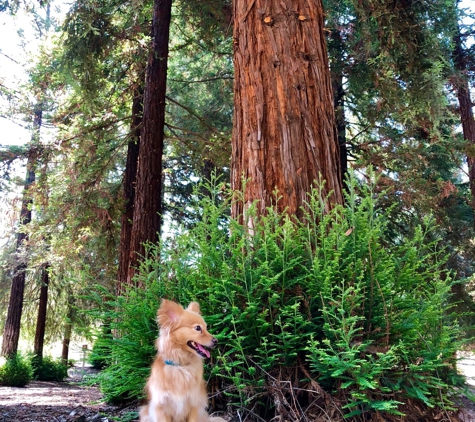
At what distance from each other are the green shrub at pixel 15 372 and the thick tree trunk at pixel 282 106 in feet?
48.1

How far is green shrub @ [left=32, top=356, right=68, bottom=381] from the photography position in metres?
17.8

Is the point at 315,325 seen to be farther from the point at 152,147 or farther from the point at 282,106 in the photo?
the point at 152,147

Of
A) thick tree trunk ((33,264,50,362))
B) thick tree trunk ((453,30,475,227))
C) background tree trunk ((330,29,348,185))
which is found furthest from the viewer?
thick tree trunk ((33,264,50,362))

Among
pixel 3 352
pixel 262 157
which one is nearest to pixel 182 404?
pixel 262 157

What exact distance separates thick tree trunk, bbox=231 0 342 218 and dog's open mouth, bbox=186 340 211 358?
1.43 meters

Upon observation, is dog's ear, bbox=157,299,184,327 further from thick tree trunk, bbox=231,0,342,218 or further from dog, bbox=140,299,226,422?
thick tree trunk, bbox=231,0,342,218

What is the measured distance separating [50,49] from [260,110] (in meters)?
9.42

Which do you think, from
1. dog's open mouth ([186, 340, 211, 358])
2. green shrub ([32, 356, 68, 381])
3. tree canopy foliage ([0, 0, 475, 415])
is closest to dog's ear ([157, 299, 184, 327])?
dog's open mouth ([186, 340, 211, 358])

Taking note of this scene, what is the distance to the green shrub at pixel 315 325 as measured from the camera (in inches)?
89.9

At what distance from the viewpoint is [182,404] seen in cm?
229

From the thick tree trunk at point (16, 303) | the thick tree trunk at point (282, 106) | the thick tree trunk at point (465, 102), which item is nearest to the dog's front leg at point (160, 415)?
the thick tree trunk at point (282, 106)

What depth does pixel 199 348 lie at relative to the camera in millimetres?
2283

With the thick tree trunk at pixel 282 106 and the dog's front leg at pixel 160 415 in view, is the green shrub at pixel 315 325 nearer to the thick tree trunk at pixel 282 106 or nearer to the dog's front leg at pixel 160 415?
the dog's front leg at pixel 160 415

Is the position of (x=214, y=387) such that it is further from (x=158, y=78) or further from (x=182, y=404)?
(x=158, y=78)
